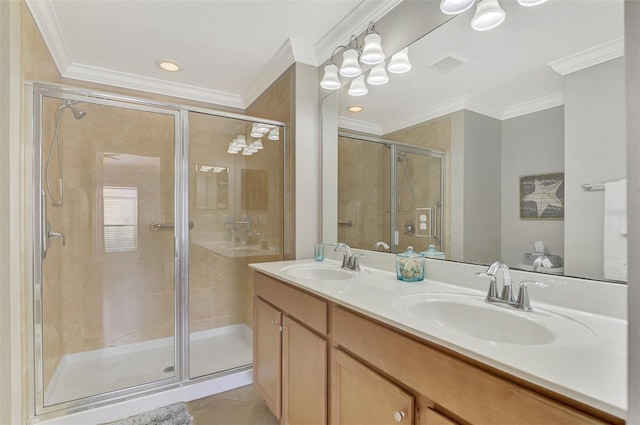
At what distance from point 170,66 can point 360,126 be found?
1.58 metres

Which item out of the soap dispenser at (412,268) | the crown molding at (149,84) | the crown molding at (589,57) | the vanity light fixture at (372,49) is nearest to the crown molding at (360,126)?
the vanity light fixture at (372,49)

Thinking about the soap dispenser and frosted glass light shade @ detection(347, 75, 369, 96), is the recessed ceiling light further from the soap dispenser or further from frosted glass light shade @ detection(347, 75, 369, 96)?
the soap dispenser

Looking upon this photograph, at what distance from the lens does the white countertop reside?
0.53 metres

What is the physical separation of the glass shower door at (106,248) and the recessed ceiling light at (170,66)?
0.45 metres

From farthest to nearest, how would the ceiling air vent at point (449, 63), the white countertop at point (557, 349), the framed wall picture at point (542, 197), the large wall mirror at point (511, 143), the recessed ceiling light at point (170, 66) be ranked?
the recessed ceiling light at point (170, 66) < the ceiling air vent at point (449, 63) < the framed wall picture at point (542, 197) < the large wall mirror at point (511, 143) < the white countertop at point (557, 349)

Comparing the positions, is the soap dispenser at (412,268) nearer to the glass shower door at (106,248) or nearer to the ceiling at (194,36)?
the ceiling at (194,36)

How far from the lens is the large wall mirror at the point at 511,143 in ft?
3.06

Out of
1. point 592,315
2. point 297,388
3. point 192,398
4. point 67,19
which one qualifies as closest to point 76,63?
point 67,19

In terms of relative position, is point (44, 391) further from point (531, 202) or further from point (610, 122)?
point (610, 122)

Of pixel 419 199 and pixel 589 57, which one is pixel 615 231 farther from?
pixel 419 199

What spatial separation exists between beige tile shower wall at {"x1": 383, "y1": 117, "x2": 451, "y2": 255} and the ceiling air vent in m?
0.22

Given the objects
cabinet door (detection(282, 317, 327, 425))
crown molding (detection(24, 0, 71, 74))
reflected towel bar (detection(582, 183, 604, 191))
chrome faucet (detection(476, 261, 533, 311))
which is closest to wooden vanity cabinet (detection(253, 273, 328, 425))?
cabinet door (detection(282, 317, 327, 425))

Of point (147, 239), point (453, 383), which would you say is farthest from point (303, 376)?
point (147, 239)

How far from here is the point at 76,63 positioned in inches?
90.5
